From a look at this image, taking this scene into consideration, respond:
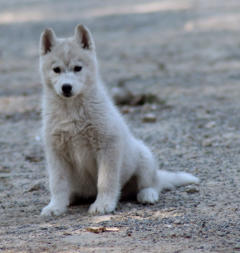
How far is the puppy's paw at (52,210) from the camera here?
5117 millimetres

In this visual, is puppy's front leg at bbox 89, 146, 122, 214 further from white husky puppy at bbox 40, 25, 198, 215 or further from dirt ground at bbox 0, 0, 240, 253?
dirt ground at bbox 0, 0, 240, 253

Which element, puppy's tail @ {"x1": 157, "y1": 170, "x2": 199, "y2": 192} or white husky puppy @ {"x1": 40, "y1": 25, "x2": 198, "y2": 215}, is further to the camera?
puppy's tail @ {"x1": 157, "y1": 170, "x2": 199, "y2": 192}

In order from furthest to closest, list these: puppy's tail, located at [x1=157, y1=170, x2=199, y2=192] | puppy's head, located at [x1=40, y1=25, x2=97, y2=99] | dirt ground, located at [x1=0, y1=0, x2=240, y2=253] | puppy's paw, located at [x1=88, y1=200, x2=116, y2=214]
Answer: puppy's tail, located at [x1=157, y1=170, x2=199, y2=192] < puppy's head, located at [x1=40, y1=25, x2=97, y2=99] < puppy's paw, located at [x1=88, y1=200, x2=116, y2=214] < dirt ground, located at [x1=0, y1=0, x2=240, y2=253]

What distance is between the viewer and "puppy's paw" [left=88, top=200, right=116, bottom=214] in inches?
199

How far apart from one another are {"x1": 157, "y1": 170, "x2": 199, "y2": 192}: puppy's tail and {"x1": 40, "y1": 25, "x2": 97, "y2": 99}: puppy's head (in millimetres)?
1247

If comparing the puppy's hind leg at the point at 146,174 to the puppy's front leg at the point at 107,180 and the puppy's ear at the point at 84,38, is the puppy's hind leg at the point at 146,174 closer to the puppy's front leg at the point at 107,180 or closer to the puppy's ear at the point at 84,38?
the puppy's front leg at the point at 107,180

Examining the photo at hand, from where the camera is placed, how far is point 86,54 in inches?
215

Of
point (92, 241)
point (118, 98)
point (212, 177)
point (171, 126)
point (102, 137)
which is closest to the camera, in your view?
point (92, 241)

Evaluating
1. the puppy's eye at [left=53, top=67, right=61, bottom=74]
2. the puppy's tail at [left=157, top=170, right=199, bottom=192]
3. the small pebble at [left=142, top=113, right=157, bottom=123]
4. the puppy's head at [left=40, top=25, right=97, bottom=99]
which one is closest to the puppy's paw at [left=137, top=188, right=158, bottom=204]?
the puppy's tail at [left=157, top=170, right=199, bottom=192]

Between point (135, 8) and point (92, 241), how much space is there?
18485 millimetres

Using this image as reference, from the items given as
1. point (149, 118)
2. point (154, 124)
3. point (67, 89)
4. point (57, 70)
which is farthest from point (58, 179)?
point (149, 118)

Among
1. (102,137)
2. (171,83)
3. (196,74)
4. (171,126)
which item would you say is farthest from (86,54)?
(196,74)

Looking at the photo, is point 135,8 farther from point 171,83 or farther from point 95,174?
point 95,174

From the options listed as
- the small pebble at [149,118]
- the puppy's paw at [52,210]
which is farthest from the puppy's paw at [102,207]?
the small pebble at [149,118]
